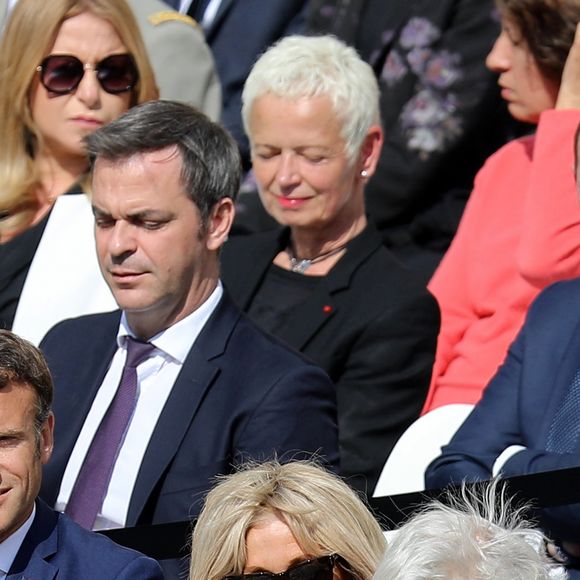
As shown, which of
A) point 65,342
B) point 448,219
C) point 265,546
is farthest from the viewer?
point 448,219

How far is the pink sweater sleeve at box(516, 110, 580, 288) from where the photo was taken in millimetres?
4594

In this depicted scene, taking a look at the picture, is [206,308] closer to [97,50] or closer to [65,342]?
[65,342]

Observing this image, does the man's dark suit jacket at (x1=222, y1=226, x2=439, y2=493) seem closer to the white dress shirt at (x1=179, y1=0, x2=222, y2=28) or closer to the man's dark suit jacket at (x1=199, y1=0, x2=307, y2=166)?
the man's dark suit jacket at (x1=199, y1=0, x2=307, y2=166)

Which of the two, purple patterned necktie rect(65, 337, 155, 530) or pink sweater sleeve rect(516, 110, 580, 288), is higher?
pink sweater sleeve rect(516, 110, 580, 288)

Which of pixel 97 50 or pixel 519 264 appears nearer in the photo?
pixel 519 264

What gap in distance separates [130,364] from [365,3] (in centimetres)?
244

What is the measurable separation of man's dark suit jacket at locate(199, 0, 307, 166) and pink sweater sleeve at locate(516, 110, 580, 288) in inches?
78.1

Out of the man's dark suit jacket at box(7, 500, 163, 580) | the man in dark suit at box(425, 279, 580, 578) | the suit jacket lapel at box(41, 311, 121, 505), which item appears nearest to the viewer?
the man's dark suit jacket at box(7, 500, 163, 580)

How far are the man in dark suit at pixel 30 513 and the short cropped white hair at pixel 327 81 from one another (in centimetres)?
192

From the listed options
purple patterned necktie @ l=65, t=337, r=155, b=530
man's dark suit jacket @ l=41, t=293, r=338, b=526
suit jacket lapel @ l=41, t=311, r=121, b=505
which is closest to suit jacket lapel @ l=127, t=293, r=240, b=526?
man's dark suit jacket @ l=41, t=293, r=338, b=526

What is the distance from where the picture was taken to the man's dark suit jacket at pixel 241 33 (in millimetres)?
6520

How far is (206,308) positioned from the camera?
Result: 4.34 m

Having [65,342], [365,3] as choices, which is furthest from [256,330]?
[365,3]

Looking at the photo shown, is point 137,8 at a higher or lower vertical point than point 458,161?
higher
